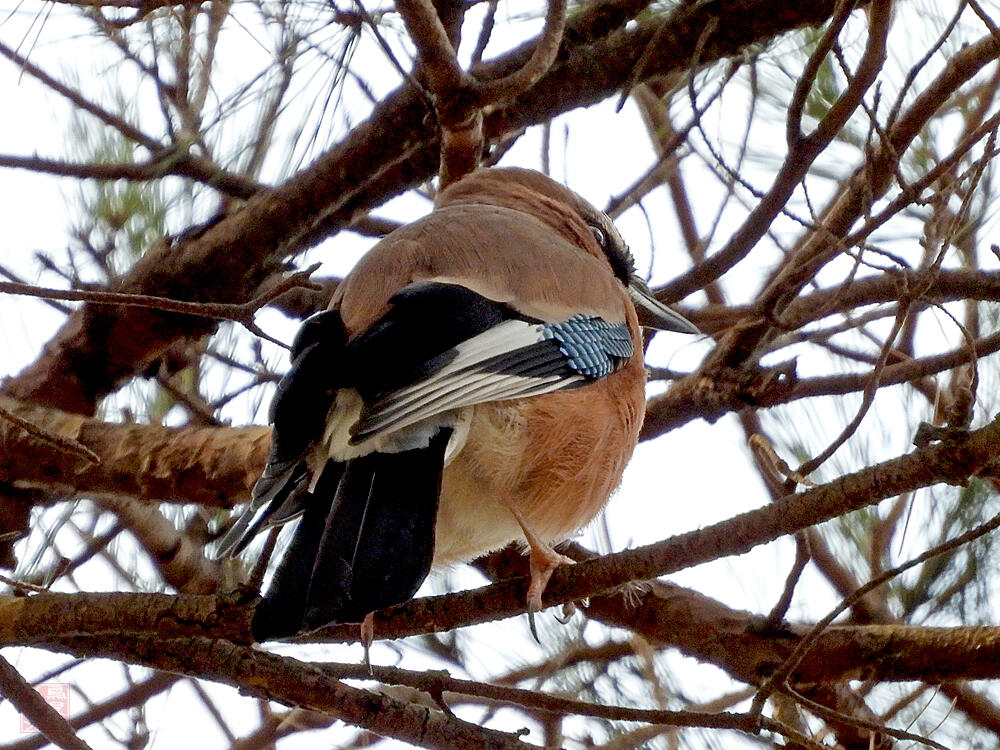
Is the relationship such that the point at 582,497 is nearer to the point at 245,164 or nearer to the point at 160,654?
the point at 160,654

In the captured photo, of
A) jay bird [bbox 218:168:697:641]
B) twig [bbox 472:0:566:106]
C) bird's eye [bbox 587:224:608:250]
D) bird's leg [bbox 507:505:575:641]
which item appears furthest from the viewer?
bird's eye [bbox 587:224:608:250]

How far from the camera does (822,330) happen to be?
9.73 feet

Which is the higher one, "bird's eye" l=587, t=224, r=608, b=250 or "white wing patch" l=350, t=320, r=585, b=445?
"bird's eye" l=587, t=224, r=608, b=250

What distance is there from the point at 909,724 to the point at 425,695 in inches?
A: 42.2

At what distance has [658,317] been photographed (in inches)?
121

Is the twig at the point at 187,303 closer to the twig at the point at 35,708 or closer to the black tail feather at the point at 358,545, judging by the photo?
the black tail feather at the point at 358,545

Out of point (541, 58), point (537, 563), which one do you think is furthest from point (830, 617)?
point (541, 58)

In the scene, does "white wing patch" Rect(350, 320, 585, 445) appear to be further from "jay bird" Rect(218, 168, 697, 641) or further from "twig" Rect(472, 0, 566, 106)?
"twig" Rect(472, 0, 566, 106)

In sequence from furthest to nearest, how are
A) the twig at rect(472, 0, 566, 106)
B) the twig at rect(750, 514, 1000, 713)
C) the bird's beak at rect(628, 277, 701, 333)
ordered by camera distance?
the bird's beak at rect(628, 277, 701, 333)
the twig at rect(472, 0, 566, 106)
the twig at rect(750, 514, 1000, 713)

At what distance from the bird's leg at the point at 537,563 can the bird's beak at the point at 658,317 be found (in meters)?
0.83

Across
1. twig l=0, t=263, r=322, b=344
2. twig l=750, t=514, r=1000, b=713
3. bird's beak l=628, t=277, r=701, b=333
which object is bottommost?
twig l=750, t=514, r=1000, b=713

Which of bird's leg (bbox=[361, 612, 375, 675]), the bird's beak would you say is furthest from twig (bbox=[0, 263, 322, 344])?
the bird's beak

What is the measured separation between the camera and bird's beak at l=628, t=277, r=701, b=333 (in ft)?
10.0

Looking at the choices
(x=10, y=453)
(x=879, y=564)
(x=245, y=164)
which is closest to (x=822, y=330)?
(x=879, y=564)
